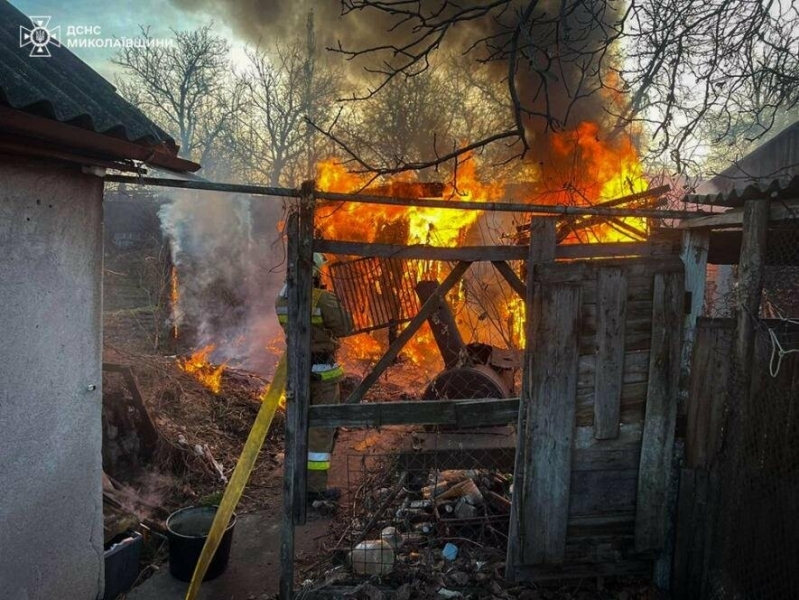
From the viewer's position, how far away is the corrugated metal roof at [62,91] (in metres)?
Result: 2.62

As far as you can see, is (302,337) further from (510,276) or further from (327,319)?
(327,319)

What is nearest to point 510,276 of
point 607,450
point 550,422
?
point 550,422

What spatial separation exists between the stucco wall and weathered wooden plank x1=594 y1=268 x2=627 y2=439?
3.91 m

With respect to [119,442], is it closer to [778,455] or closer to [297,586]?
[297,586]

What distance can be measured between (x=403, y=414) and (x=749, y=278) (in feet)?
8.87

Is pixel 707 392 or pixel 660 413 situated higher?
pixel 707 392

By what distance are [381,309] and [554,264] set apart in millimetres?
6700

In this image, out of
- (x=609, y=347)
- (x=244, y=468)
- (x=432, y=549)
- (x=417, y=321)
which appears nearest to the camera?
(x=609, y=347)

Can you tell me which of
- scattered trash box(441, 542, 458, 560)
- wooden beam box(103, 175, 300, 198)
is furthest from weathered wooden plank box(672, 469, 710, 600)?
wooden beam box(103, 175, 300, 198)

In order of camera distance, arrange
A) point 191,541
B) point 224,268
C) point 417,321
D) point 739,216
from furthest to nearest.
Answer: point 224,268 → point 191,541 → point 417,321 → point 739,216

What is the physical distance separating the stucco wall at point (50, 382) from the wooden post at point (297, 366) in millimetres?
1590

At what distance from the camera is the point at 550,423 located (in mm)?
3775

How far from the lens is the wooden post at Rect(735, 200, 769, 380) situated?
3.49 meters

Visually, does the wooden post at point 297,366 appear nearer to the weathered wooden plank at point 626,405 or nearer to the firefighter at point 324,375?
the firefighter at point 324,375
